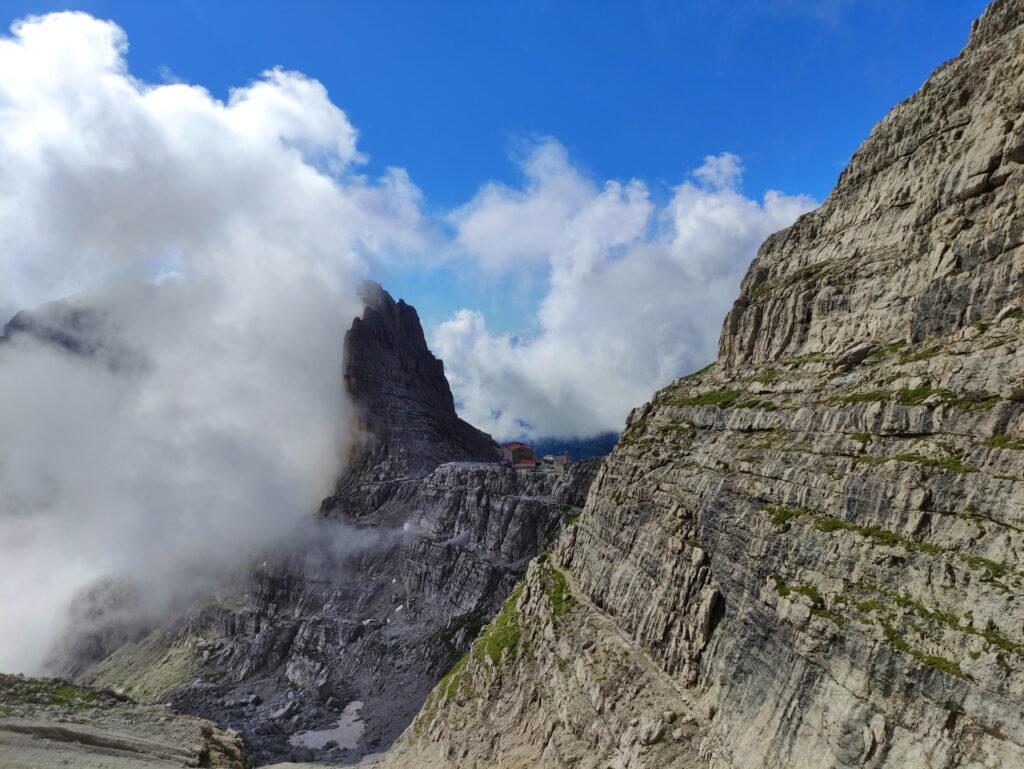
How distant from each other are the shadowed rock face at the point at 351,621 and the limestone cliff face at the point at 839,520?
6604 cm

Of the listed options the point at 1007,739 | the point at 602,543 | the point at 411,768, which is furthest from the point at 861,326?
the point at 411,768

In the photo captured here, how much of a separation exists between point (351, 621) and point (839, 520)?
155 meters

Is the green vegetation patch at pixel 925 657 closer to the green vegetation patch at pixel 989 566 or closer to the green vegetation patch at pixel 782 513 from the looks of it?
the green vegetation patch at pixel 989 566

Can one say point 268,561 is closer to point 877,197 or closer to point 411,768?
point 411,768

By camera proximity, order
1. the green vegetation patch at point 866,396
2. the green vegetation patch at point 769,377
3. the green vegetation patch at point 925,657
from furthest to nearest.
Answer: the green vegetation patch at point 769,377, the green vegetation patch at point 866,396, the green vegetation patch at point 925,657

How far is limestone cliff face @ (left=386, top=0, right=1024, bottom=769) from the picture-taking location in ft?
95.0

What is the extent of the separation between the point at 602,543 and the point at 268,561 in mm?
157440

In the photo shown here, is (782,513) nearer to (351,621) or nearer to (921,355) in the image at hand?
(921,355)

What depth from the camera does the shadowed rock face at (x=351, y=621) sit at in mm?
135125

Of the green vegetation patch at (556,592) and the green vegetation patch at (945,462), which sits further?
the green vegetation patch at (556,592)

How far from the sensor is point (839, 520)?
37.8m

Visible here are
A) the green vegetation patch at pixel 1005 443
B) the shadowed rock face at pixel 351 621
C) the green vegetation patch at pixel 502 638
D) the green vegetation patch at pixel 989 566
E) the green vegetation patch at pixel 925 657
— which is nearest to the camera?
the green vegetation patch at pixel 925 657

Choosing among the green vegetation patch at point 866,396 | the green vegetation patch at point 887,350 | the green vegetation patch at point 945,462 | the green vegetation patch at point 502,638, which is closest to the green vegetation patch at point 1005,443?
the green vegetation patch at point 945,462

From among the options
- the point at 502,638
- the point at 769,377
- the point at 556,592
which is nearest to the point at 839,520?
the point at 769,377
